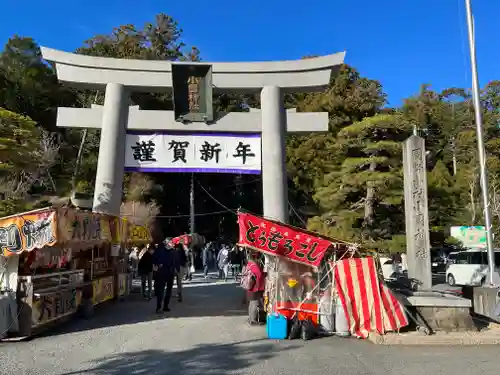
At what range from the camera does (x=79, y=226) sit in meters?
9.47

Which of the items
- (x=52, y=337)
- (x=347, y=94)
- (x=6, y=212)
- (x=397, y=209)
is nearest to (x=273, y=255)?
(x=52, y=337)

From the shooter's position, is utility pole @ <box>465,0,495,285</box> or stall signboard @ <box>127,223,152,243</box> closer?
utility pole @ <box>465,0,495,285</box>

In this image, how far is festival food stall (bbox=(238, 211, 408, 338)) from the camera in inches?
331

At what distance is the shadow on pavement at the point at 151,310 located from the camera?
9672 millimetres

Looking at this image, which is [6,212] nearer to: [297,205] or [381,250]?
[381,250]

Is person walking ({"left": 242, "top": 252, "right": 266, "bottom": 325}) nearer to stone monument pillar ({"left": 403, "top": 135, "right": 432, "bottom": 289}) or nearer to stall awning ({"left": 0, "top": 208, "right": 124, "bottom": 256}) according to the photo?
stone monument pillar ({"left": 403, "top": 135, "right": 432, "bottom": 289})

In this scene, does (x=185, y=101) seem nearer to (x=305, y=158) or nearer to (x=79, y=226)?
(x=79, y=226)

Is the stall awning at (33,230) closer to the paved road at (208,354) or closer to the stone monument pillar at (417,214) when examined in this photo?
the paved road at (208,354)

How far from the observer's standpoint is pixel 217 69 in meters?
13.7

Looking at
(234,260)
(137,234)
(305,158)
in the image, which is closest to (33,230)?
(137,234)

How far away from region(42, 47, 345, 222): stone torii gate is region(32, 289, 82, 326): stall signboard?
11.5ft

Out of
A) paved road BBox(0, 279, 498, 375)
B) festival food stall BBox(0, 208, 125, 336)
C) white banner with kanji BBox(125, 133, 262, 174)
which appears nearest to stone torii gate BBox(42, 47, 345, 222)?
white banner with kanji BBox(125, 133, 262, 174)

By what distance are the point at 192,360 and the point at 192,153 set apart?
25.5ft

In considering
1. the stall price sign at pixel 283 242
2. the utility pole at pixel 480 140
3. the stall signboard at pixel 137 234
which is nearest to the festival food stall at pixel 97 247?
the stall signboard at pixel 137 234
